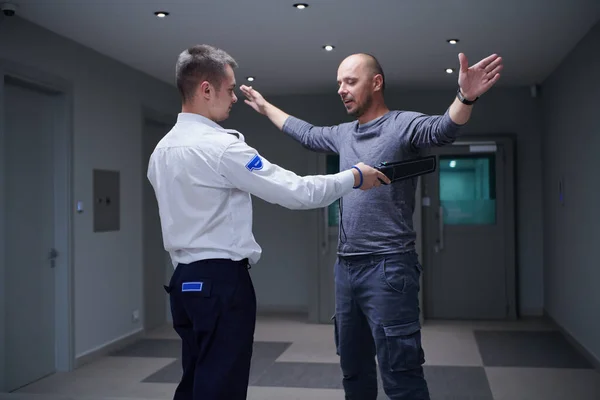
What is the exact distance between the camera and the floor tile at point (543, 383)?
4.40m

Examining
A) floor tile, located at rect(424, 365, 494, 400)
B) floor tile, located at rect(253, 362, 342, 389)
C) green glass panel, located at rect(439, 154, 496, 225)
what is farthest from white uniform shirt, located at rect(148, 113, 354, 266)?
green glass panel, located at rect(439, 154, 496, 225)

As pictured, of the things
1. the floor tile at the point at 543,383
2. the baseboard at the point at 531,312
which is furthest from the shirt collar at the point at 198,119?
the baseboard at the point at 531,312

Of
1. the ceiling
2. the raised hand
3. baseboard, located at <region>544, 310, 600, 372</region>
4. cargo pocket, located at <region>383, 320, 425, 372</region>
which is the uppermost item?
the ceiling

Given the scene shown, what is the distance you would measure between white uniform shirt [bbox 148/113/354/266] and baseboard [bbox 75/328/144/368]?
144 inches

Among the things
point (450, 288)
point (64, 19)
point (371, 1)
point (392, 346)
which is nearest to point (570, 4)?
point (371, 1)

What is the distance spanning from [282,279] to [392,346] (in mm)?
5658

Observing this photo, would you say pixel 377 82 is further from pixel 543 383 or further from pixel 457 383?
pixel 543 383

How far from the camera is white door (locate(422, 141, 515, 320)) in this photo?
24.5ft

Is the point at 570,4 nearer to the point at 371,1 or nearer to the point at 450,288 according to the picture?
the point at 371,1

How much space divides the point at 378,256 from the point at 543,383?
2.73 metres

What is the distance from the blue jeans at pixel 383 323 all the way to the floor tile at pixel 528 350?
2942mm

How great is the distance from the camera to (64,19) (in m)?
4.72

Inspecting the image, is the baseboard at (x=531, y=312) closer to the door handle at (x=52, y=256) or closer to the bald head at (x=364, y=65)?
the door handle at (x=52, y=256)

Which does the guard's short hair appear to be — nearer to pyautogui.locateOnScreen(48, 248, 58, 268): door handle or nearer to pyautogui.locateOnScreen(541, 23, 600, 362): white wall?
pyautogui.locateOnScreen(48, 248, 58, 268): door handle
